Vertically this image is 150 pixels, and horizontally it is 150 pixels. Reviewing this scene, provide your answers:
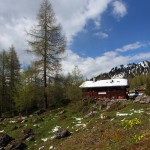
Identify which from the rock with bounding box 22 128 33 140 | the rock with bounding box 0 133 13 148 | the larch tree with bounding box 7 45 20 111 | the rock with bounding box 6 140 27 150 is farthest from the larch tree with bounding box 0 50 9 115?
the rock with bounding box 6 140 27 150

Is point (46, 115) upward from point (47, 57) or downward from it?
downward

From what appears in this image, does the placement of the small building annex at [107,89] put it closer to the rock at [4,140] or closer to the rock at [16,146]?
the rock at [4,140]

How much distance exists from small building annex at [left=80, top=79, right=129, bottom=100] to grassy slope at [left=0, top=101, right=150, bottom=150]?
11.7 m

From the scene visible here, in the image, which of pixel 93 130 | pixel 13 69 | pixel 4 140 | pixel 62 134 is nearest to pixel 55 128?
pixel 62 134

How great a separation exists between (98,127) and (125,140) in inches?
213

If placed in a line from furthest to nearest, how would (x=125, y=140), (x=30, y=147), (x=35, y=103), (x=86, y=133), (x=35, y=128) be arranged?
(x=35, y=103), (x=35, y=128), (x=30, y=147), (x=86, y=133), (x=125, y=140)

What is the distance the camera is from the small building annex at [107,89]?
46.0m

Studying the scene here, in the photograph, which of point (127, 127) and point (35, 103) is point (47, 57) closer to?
point (35, 103)

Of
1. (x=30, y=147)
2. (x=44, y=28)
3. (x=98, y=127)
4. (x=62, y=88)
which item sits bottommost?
(x=30, y=147)

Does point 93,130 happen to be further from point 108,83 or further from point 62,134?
point 108,83

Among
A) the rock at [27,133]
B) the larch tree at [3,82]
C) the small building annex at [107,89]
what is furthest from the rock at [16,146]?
the larch tree at [3,82]

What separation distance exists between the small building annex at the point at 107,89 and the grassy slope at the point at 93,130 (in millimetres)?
11723

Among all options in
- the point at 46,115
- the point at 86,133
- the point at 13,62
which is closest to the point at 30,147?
the point at 86,133

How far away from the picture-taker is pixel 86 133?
22.1 m
